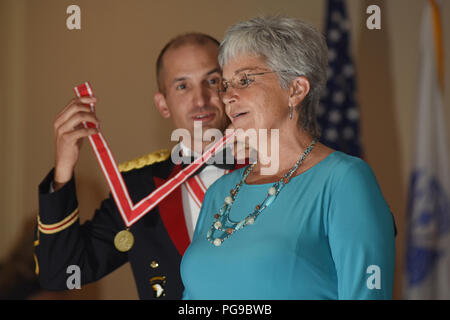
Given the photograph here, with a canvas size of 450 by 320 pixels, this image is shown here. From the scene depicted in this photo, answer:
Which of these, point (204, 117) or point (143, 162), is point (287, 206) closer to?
point (204, 117)

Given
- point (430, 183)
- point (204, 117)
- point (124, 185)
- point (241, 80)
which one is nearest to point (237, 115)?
point (241, 80)

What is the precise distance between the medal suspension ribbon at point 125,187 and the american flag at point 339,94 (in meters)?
1.12

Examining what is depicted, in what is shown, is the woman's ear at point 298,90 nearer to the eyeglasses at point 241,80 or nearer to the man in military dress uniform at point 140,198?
the eyeglasses at point 241,80

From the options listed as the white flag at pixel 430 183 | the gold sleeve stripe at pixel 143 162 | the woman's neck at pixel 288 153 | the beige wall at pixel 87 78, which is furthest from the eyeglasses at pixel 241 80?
the white flag at pixel 430 183

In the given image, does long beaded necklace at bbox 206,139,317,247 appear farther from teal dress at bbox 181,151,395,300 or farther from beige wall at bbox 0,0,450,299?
beige wall at bbox 0,0,450,299

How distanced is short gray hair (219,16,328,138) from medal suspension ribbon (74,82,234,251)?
1.47ft

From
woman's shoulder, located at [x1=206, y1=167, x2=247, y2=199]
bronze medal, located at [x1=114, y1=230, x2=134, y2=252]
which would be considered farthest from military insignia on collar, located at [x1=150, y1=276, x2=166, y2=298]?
woman's shoulder, located at [x1=206, y1=167, x2=247, y2=199]

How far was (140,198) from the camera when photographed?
1.91 m

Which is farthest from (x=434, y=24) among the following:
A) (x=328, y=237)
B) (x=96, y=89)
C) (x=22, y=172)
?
(x=22, y=172)

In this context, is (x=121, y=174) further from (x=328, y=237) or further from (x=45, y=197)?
(x=328, y=237)
